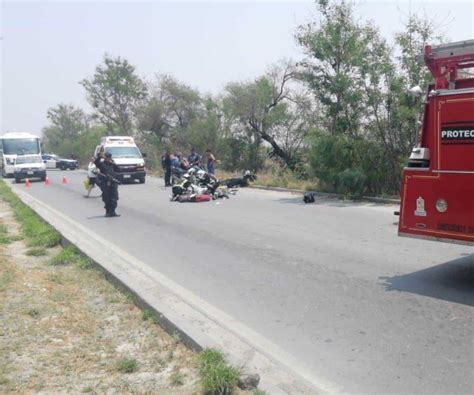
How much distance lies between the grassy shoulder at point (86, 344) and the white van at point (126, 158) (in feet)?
66.7

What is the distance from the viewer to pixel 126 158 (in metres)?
28.7

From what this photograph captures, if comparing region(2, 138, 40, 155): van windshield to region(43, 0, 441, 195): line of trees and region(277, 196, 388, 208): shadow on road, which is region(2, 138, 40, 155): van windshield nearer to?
region(43, 0, 441, 195): line of trees

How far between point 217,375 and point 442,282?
4067mm

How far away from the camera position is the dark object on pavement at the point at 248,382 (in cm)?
385

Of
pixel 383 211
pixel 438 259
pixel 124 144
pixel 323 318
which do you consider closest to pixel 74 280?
pixel 323 318

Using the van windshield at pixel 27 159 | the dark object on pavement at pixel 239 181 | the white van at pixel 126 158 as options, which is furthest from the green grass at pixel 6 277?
the van windshield at pixel 27 159

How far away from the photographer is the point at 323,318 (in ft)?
18.4

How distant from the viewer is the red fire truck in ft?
21.4

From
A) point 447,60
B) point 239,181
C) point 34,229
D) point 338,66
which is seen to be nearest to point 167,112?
point 239,181

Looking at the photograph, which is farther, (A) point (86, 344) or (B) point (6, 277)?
(B) point (6, 277)

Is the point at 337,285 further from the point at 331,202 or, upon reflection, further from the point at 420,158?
the point at 331,202

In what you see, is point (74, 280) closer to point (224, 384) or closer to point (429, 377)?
point (224, 384)

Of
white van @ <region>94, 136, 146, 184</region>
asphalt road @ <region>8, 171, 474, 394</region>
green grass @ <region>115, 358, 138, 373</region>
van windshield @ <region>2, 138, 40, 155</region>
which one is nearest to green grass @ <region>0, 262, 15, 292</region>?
asphalt road @ <region>8, 171, 474, 394</region>

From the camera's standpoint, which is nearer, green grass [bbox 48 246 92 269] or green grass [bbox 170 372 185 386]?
green grass [bbox 170 372 185 386]
